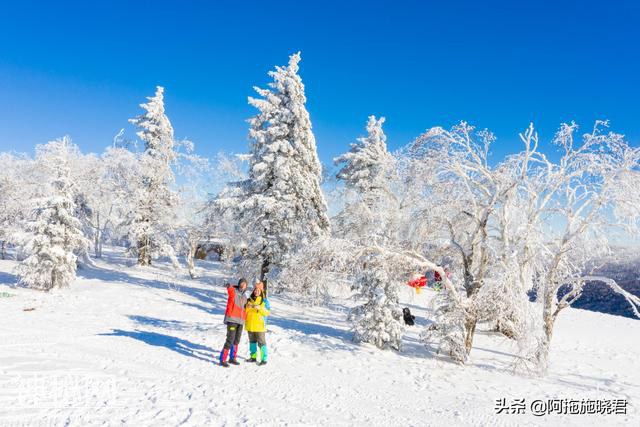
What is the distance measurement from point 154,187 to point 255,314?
801 inches

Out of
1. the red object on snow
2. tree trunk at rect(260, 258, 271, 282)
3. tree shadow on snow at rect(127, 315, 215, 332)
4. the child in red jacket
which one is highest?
the red object on snow

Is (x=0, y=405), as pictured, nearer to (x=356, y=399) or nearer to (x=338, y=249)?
(x=356, y=399)

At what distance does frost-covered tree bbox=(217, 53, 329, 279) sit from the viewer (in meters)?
18.6

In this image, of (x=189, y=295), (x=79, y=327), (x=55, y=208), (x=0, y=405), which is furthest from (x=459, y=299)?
(x=55, y=208)

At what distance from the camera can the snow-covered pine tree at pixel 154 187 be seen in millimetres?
25359

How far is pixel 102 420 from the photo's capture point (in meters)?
5.94

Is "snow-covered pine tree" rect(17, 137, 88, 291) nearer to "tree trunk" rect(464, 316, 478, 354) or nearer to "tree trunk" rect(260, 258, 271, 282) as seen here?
"tree trunk" rect(260, 258, 271, 282)

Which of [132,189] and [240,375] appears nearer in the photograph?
[240,375]

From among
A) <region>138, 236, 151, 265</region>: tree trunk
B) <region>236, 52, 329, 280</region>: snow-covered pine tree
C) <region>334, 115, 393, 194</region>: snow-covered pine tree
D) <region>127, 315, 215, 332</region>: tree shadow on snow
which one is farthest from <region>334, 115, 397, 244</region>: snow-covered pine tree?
<region>138, 236, 151, 265</region>: tree trunk

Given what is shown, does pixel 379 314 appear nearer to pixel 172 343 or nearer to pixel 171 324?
pixel 172 343

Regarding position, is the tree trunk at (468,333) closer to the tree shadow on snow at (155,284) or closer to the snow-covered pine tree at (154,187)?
the tree shadow on snow at (155,284)

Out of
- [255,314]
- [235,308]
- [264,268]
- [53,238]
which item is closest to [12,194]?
[53,238]

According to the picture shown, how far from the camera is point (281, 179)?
1883 cm

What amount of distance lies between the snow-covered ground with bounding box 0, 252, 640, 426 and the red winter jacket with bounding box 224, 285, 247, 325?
1.08m
